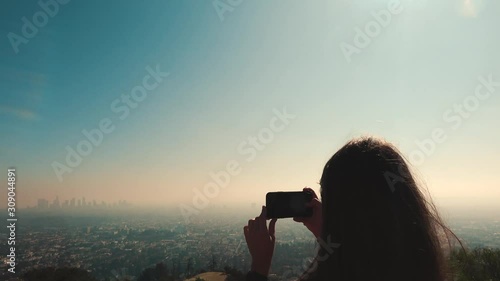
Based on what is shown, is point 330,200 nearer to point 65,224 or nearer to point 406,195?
point 406,195

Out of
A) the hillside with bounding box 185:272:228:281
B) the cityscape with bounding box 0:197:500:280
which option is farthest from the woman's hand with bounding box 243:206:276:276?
the hillside with bounding box 185:272:228:281

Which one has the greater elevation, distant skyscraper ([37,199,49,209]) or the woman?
distant skyscraper ([37,199,49,209])

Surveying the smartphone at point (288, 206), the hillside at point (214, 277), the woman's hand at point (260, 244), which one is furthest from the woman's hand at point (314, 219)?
the hillside at point (214, 277)

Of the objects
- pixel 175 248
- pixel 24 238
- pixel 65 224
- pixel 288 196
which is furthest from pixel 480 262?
pixel 65 224

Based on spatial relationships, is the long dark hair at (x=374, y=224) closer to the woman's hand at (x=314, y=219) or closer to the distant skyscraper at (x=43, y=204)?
the woman's hand at (x=314, y=219)

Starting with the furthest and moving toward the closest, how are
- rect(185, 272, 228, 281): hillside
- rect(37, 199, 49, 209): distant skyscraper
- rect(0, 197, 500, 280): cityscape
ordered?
rect(37, 199, 49, 209): distant skyscraper
rect(0, 197, 500, 280): cityscape
rect(185, 272, 228, 281): hillside

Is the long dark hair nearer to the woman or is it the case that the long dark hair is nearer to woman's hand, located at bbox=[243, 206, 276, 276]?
the woman

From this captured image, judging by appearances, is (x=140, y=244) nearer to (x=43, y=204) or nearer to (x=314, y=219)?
(x=43, y=204)
